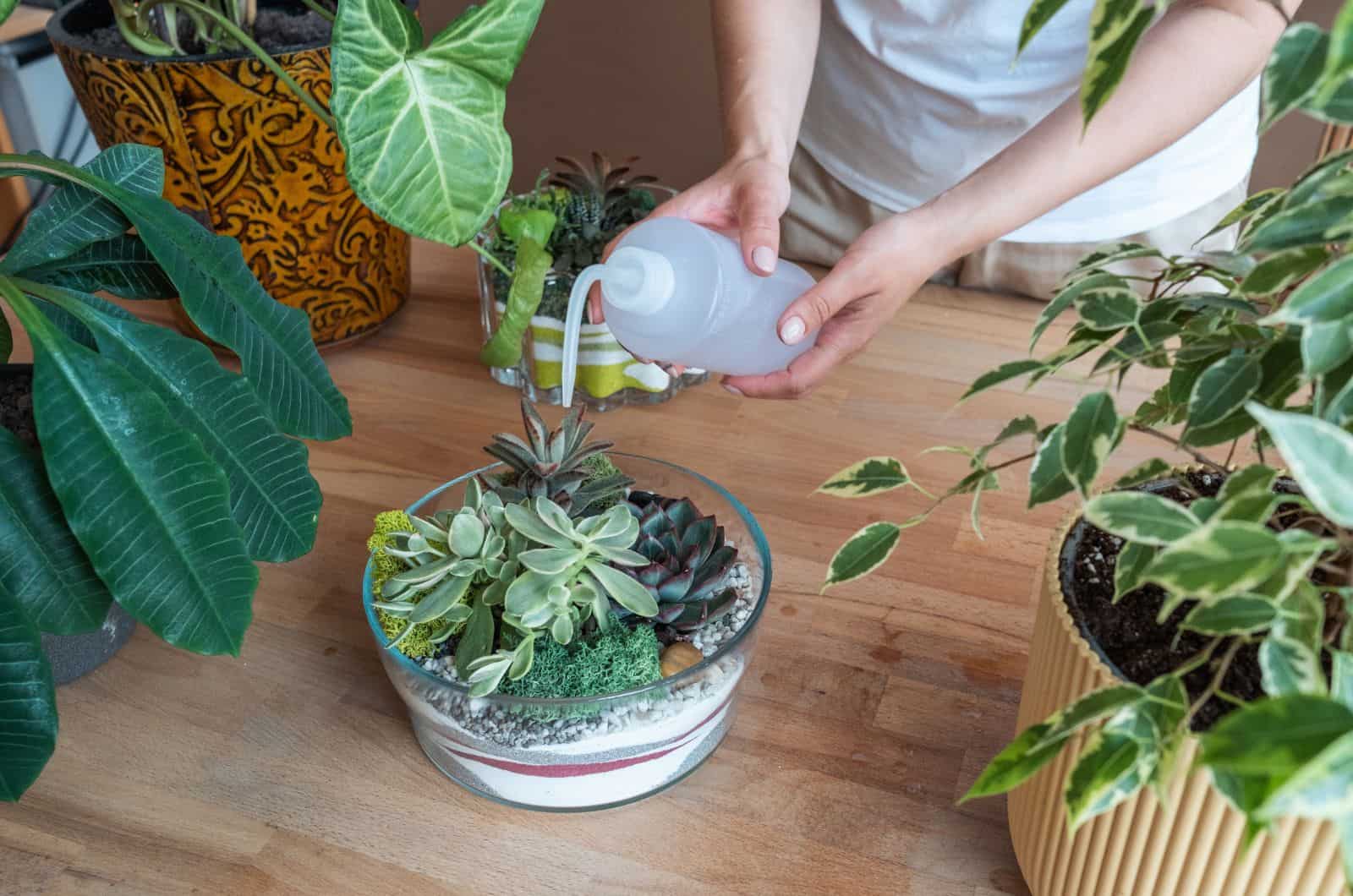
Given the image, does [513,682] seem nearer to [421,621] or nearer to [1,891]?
[421,621]

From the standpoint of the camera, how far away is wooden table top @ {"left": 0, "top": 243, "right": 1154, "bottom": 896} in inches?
24.6

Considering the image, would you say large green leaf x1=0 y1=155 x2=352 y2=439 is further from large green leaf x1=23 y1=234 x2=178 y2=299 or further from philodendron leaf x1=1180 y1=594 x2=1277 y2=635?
philodendron leaf x1=1180 y1=594 x2=1277 y2=635

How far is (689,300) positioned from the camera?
77 centimetres

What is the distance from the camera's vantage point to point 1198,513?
385 millimetres

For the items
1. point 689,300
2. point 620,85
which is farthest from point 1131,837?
point 620,85

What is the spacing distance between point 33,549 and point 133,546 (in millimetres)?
65

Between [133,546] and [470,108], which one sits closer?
[133,546]

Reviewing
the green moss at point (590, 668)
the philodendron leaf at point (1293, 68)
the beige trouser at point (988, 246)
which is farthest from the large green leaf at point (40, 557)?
the beige trouser at point (988, 246)

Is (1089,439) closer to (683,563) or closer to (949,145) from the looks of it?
(683,563)

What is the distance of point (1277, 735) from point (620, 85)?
1836mm

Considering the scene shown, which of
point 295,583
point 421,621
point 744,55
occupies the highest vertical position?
point 744,55

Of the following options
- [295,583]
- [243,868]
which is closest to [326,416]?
[295,583]

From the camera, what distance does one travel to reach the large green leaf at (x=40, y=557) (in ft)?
1.94

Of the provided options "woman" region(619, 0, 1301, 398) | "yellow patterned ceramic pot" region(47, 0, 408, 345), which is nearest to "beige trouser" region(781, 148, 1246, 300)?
"woman" region(619, 0, 1301, 398)
